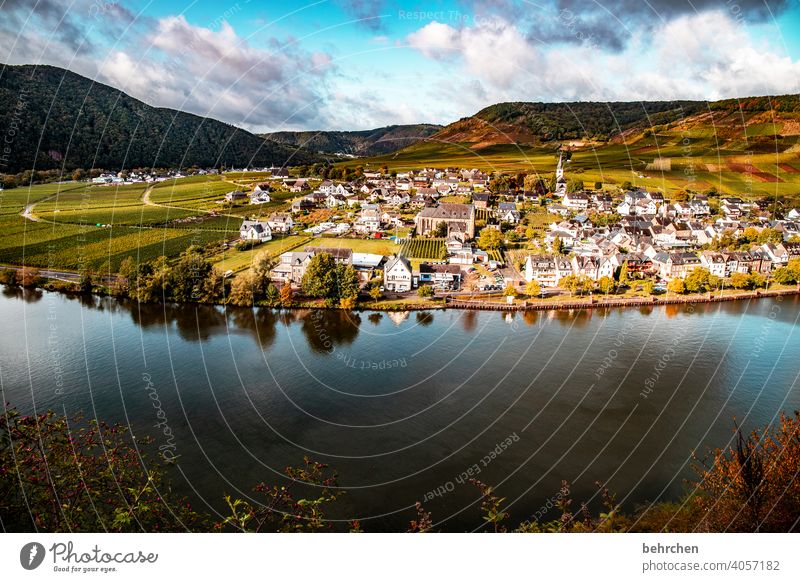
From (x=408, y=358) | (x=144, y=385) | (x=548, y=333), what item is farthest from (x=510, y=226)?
(x=144, y=385)

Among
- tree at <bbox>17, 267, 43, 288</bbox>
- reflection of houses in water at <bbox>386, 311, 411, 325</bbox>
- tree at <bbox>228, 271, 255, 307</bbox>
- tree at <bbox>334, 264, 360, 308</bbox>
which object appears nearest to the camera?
reflection of houses in water at <bbox>386, 311, 411, 325</bbox>

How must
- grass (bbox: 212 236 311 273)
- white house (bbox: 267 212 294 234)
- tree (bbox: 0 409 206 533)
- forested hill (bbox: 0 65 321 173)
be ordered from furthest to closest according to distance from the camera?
white house (bbox: 267 212 294 234) < forested hill (bbox: 0 65 321 173) < grass (bbox: 212 236 311 273) < tree (bbox: 0 409 206 533)

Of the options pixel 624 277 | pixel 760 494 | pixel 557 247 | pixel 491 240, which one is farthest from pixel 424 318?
pixel 760 494

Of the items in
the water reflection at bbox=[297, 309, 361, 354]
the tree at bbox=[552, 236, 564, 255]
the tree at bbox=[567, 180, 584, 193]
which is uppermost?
the tree at bbox=[567, 180, 584, 193]

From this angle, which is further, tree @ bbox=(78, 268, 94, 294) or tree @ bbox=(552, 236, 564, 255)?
tree @ bbox=(552, 236, 564, 255)

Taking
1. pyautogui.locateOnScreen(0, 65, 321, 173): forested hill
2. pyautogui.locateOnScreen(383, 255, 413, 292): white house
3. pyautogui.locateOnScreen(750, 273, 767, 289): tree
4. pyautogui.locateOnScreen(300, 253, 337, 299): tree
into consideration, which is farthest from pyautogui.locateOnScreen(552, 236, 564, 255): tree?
pyautogui.locateOnScreen(0, 65, 321, 173): forested hill

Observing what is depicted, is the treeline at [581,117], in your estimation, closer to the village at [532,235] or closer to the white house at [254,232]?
the village at [532,235]

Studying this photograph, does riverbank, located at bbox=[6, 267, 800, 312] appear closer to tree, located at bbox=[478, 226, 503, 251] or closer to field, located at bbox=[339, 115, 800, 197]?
tree, located at bbox=[478, 226, 503, 251]
